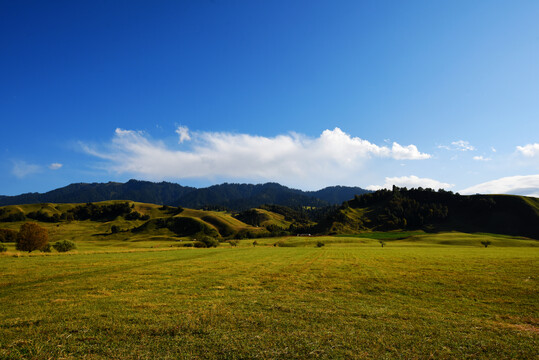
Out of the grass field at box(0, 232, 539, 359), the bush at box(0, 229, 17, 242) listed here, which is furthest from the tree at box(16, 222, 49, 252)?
the bush at box(0, 229, 17, 242)

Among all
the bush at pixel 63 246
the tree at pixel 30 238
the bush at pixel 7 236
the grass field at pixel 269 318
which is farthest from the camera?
the bush at pixel 7 236

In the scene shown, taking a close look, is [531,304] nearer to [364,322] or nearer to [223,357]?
[364,322]

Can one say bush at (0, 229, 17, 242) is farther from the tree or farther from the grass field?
the grass field

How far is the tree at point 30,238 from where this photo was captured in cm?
5800

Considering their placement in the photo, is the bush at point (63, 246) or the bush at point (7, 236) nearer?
the bush at point (63, 246)

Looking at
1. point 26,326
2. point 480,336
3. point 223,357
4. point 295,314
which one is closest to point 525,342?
point 480,336

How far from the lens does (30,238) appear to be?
58.4 metres

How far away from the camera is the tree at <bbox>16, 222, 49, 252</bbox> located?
58000mm

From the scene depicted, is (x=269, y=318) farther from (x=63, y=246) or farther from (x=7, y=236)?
(x=7, y=236)

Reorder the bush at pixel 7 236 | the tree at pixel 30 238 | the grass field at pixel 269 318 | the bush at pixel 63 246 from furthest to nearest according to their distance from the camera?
the bush at pixel 7 236 → the bush at pixel 63 246 → the tree at pixel 30 238 → the grass field at pixel 269 318

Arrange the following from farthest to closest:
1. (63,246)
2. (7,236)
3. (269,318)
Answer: (7,236) → (63,246) → (269,318)

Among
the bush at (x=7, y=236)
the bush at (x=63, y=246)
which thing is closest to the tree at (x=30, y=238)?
the bush at (x=63, y=246)

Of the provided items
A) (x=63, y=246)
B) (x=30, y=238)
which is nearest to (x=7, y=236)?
(x=30, y=238)

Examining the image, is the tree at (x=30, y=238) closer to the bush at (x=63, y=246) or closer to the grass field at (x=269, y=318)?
the bush at (x=63, y=246)
